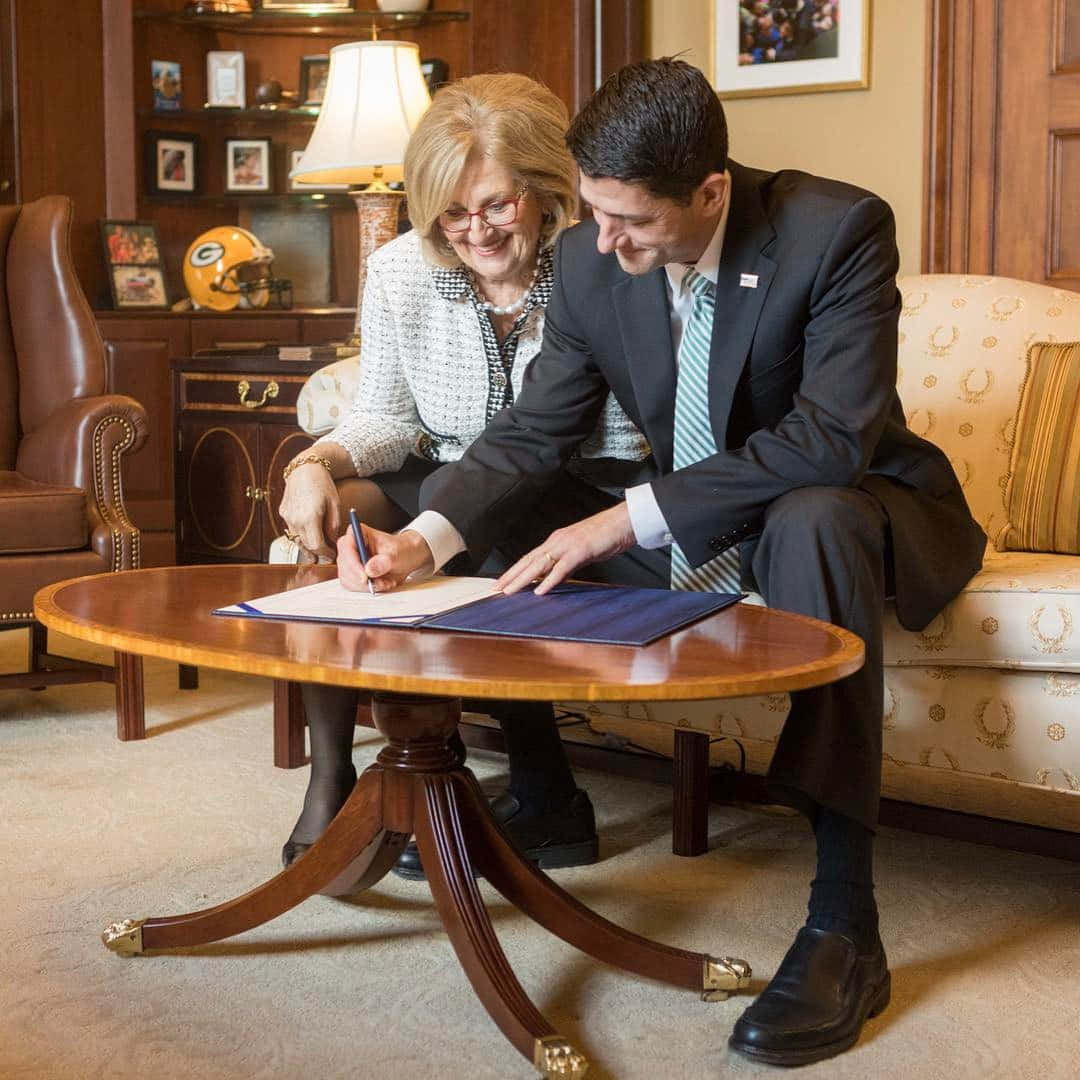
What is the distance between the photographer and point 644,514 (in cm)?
182

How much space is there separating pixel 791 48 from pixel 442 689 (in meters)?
3.40

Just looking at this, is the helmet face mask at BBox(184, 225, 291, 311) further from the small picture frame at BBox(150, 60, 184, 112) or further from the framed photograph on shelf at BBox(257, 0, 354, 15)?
the framed photograph on shelf at BBox(257, 0, 354, 15)

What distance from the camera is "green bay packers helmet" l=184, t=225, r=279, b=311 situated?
4.77 metres

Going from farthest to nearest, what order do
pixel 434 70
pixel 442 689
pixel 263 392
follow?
pixel 434 70
pixel 263 392
pixel 442 689

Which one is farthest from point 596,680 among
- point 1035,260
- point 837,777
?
point 1035,260

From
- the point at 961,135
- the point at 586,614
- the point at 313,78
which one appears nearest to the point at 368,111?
the point at 961,135

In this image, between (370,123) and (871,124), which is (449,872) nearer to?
(370,123)

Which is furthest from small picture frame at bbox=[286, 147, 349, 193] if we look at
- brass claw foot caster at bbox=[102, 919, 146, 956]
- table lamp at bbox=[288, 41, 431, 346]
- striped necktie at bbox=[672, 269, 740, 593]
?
brass claw foot caster at bbox=[102, 919, 146, 956]

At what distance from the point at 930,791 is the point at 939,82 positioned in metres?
2.19

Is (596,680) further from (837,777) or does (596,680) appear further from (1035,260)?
(1035,260)

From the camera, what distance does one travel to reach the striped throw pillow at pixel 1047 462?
2342 millimetres

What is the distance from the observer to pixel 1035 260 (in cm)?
390

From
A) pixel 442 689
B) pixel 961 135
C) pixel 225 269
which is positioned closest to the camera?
pixel 442 689

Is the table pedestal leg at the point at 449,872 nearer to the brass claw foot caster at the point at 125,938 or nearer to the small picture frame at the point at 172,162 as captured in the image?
the brass claw foot caster at the point at 125,938
